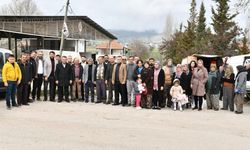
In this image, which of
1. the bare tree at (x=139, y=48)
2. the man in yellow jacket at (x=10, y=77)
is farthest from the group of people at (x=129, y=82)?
the bare tree at (x=139, y=48)

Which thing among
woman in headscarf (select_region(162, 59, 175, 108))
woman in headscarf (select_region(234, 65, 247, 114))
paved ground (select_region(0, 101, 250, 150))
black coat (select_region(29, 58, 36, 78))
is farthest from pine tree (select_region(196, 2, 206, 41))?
paved ground (select_region(0, 101, 250, 150))

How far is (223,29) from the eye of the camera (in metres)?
51.3

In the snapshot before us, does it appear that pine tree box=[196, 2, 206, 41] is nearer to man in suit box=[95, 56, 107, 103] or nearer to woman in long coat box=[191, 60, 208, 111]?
man in suit box=[95, 56, 107, 103]

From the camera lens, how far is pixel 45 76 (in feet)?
54.7

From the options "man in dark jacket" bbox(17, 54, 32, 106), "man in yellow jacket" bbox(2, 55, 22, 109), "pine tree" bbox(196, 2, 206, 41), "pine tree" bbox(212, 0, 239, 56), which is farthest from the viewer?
"pine tree" bbox(196, 2, 206, 41)

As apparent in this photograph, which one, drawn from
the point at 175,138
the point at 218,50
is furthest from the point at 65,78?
the point at 218,50

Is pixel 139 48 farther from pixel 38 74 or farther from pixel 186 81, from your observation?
pixel 186 81

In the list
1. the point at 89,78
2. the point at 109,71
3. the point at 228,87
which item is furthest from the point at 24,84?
the point at 228,87

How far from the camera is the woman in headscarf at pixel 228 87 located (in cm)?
1557

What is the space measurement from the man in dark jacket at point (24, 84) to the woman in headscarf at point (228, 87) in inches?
287

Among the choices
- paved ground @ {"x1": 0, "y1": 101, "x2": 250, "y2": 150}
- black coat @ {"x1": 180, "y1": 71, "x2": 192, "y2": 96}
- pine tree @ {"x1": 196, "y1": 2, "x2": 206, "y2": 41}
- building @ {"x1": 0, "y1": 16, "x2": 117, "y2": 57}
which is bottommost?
paved ground @ {"x1": 0, "y1": 101, "x2": 250, "y2": 150}

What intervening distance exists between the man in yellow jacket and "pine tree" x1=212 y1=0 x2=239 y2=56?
36.7 meters

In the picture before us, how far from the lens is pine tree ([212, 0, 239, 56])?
49.0 m

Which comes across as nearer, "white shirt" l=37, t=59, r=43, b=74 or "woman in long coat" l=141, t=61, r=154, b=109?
"woman in long coat" l=141, t=61, r=154, b=109
